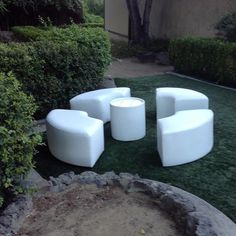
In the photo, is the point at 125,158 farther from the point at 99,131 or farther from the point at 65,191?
the point at 65,191

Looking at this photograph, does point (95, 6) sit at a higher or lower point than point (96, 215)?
higher

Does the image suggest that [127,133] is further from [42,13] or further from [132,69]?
[42,13]

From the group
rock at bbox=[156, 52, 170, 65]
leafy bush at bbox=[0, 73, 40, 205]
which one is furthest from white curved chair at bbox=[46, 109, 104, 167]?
rock at bbox=[156, 52, 170, 65]

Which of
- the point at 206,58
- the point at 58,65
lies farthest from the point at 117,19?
the point at 58,65

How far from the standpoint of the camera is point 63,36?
7836 mm

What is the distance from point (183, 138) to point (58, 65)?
3.11 meters

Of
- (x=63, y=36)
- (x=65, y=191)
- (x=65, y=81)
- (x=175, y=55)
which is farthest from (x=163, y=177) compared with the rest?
→ (x=175, y=55)

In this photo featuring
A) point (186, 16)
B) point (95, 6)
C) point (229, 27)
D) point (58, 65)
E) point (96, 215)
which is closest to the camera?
point (96, 215)

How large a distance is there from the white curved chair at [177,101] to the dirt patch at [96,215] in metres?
2.70

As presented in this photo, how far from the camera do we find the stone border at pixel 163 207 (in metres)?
2.90

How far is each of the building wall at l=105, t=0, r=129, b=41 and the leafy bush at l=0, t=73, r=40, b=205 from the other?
14045 millimetres

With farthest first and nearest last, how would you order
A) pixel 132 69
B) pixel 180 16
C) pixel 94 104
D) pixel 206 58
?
pixel 180 16, pixel 132 69, pixel 206 58, pixel 94 104

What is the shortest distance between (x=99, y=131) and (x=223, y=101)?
3.58 m

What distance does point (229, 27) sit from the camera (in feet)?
32.0
